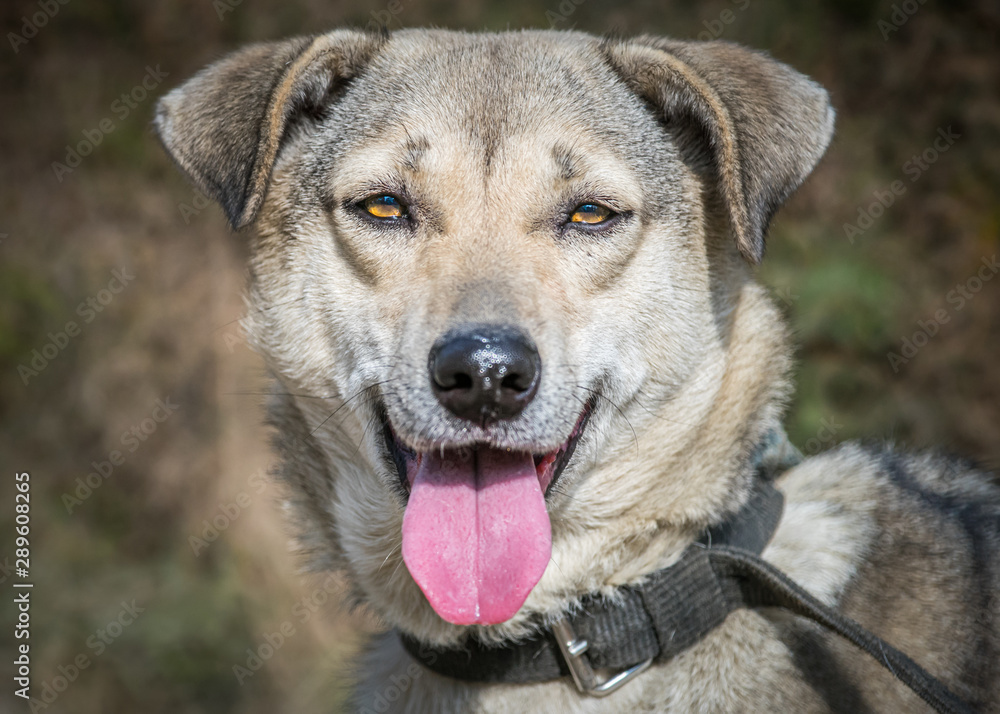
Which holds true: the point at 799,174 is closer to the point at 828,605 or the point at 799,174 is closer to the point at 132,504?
the point at 828,605

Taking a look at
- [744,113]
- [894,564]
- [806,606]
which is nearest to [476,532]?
[806,606]

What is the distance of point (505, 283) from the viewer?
2559 mm

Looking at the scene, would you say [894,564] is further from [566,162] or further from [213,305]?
[213,305]

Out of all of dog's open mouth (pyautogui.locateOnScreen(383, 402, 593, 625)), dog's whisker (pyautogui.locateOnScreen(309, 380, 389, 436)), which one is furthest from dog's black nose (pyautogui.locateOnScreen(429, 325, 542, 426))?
dog's whisker (pyautogui.locateOnScreen(309, 380, 389, 436))

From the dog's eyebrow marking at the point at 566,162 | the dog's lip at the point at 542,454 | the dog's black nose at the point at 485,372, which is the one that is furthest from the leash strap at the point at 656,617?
the dog's eyebrow marking at the point at 566,162

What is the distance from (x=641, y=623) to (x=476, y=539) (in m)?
0.54

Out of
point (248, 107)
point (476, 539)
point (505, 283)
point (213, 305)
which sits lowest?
point (213, 305)

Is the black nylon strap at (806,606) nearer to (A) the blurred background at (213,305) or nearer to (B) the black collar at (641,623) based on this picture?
(B) the black collar at (641,623)

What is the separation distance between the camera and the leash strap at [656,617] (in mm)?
2467

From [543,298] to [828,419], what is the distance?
4.22m

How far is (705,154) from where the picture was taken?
3.00 m

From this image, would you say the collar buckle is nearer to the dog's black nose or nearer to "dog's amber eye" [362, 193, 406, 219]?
the dog's black nose

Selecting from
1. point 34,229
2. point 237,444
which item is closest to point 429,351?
point 237,444

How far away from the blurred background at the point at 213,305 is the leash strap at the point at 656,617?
3633 millimetres
